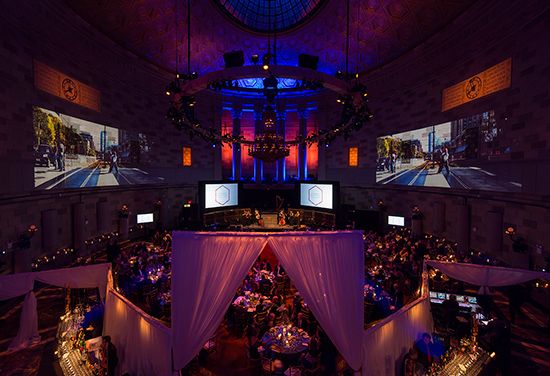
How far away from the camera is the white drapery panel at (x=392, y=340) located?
502 cm

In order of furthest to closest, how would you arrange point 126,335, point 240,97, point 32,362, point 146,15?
point 240,97
point 146,15
point 32,362
point 126,335

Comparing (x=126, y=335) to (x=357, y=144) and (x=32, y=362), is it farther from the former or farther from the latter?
(x=357, y=144)

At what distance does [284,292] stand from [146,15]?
43.4ft

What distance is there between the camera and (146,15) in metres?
12.3

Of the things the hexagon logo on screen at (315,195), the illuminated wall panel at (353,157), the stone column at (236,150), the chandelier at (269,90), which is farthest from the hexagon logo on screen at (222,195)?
the chandelier at (269,90)

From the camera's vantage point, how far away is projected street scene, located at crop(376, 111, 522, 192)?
9836mm

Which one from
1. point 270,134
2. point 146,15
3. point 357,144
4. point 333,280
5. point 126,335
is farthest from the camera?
point 357,144

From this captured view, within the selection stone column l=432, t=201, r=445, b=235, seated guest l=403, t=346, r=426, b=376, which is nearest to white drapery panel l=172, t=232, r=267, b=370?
seated guest l=403, t=346, r=426, b=376

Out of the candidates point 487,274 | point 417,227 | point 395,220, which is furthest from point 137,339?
point 395,220

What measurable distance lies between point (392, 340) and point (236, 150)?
59.0ft

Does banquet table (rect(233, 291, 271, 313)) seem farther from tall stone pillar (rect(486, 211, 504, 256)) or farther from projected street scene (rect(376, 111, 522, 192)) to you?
projected street scene (rect(376, 111, 522, 192))

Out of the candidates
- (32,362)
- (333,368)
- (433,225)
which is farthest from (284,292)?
(433,225)

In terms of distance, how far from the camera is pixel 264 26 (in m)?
15.0

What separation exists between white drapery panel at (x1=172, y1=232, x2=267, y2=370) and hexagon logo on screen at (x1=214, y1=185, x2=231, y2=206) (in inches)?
526
